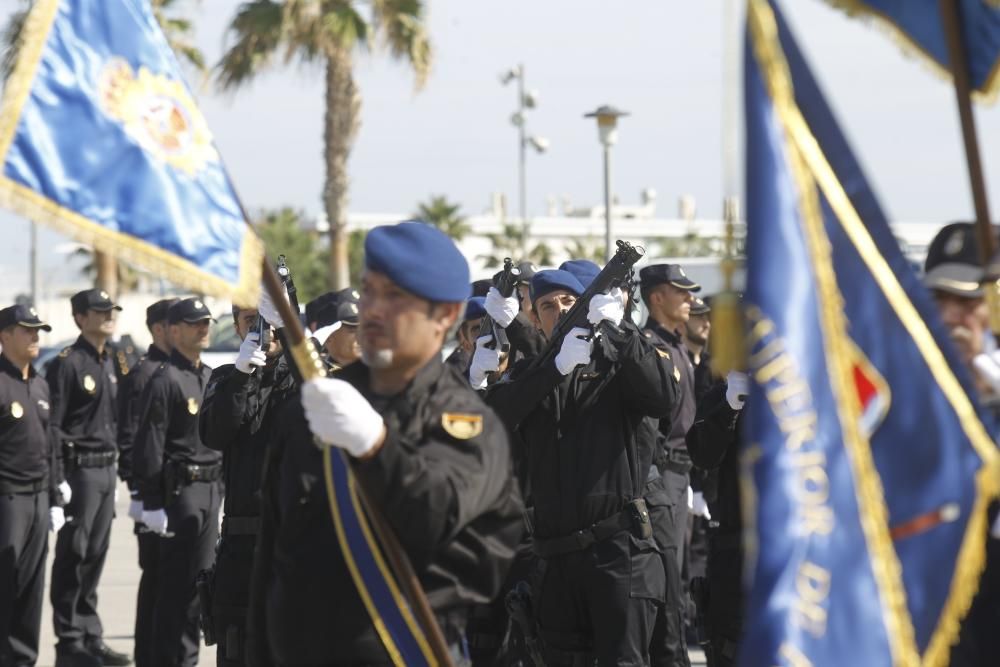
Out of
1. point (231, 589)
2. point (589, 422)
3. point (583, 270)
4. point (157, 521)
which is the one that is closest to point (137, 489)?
point (157, 521)

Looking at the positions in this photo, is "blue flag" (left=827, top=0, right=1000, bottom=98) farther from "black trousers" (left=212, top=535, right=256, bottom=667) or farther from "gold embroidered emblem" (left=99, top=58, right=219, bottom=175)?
"black trousers" (left=212, top=535, right=256, bottom=667)

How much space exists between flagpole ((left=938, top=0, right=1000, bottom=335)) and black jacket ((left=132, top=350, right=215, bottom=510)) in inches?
255

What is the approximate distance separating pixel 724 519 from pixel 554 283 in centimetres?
151

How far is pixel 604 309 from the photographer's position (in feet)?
24.6

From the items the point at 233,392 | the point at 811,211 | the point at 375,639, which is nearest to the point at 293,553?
the point at 375,639

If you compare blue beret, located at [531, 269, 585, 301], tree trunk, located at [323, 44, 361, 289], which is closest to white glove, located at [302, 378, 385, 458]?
blue beret, located at [531, 269, 585, 301]

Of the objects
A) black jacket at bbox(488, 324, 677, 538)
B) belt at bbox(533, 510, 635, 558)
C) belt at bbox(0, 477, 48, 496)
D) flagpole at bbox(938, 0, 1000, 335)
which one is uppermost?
flagpole at bbox(938, 0, 1000, 335)

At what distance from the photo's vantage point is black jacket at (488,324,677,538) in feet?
24.1

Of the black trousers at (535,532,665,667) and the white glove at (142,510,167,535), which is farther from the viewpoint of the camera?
the white glove at (142,510,167,535)

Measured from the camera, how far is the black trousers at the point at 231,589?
7.41 meters

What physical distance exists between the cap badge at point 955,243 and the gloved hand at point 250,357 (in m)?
4.04

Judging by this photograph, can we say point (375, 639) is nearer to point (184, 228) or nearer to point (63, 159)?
point (184, 228)

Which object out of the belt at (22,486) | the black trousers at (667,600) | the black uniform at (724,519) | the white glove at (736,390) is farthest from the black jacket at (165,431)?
the white glove at (736,390)

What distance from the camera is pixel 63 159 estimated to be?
3939 millimetres
